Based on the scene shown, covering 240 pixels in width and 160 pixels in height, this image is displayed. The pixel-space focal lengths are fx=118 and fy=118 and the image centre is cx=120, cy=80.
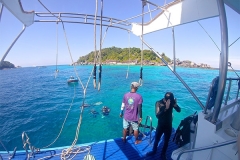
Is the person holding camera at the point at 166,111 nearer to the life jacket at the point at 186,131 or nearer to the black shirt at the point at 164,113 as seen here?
the black shirt at the point at 164,113

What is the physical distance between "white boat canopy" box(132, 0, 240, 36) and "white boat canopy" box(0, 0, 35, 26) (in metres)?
3.78

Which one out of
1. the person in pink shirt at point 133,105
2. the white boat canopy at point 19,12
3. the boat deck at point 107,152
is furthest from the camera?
the person in pink shirt at point 133,105

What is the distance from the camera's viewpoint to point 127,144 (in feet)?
11.8

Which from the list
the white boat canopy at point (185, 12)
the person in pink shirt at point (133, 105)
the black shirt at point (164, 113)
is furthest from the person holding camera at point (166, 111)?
the white boat canopy at point (185, 12)

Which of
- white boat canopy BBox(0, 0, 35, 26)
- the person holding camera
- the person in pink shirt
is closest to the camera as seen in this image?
white boat canopy BBox(0, 0, 35, 26)

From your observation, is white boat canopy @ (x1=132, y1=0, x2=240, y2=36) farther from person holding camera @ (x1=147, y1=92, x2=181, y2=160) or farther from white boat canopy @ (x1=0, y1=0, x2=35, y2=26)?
white boat canopy @ (x1=0, y1=0, x2=35, y2=26)

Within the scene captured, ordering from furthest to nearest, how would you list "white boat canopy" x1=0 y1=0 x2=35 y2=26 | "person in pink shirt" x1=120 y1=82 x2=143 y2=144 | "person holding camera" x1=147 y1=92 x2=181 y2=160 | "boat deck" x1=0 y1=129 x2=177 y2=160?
"person in pink shirt" x1=120 y1=82 x2=143 y2=144 < "boat deck" x1=0 y1=129 x2=177 y2=160 < "person holding camera" x1=147 y1=92 x2=181 y2=160 < "white boat canopy" x1=0 y1=0 x2=35 y2=26

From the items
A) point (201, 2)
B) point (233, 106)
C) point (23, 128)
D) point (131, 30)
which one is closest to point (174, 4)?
point (201, 2)

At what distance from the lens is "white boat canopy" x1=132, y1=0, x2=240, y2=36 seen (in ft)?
9.16

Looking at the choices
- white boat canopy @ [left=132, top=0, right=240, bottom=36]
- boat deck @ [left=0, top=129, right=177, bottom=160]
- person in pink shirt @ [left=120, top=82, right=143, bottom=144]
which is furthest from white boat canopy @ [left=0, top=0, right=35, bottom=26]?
white boat canopy @ [left=132, top=0, right=240, bottom=36]

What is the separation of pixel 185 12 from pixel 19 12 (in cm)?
418

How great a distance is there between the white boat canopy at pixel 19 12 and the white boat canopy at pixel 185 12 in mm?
Answer: 3785

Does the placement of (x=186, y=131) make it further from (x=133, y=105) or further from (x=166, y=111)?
(x=133, y=105)

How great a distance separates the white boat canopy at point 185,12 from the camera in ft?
9.16
